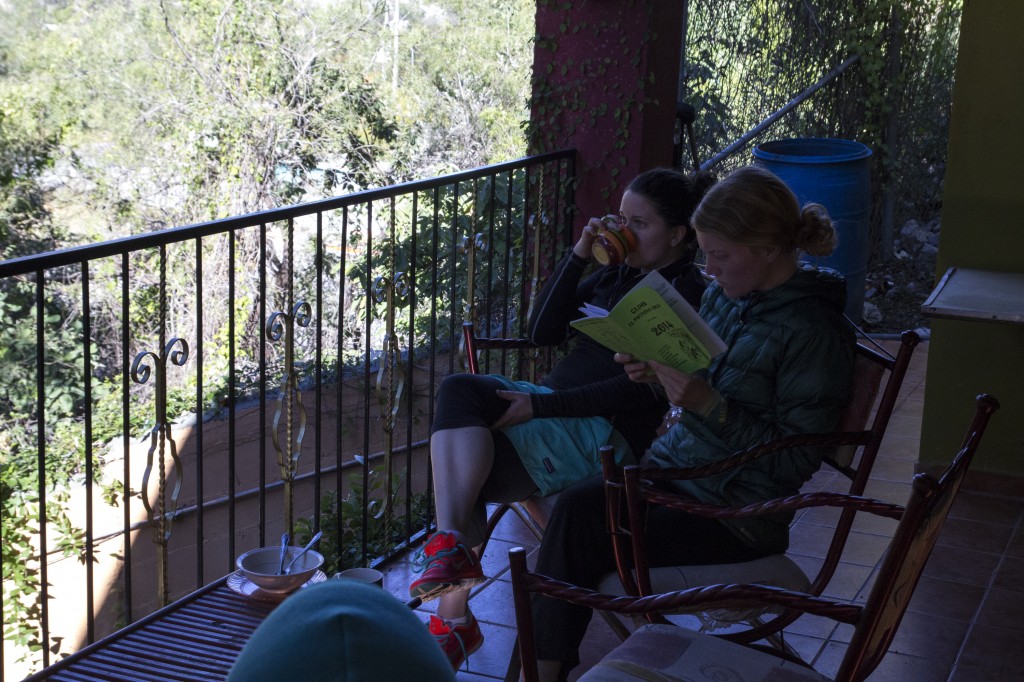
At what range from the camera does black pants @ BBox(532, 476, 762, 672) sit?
1849 millimetres

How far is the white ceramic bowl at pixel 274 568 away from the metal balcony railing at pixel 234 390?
27 cm

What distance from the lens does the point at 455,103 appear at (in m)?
10.6

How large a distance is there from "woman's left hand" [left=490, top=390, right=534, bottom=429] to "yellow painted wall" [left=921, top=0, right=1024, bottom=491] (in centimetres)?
178

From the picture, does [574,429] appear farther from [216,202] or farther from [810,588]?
[216,202]

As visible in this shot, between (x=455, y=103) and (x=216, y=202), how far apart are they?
9.22ft

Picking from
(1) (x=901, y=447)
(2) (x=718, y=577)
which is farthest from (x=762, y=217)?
(1) (x=901, y=447)

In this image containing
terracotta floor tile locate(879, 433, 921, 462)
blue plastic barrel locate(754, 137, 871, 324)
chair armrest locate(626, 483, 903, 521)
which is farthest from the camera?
blue plastic barrel locate(754, 137, 871, 324)

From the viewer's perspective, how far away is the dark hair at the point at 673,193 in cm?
244

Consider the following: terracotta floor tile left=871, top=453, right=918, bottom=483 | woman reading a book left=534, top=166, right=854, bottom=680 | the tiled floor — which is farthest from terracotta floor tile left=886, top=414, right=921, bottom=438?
woman reading a book left=534, top=166, right=854, bottom=680

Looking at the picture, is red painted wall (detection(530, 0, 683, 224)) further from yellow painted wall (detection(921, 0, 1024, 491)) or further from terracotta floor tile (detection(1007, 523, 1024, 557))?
terracotta floor tile (detection(1007, 523, 1024, 557))

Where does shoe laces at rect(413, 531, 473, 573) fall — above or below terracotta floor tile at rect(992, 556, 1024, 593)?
above

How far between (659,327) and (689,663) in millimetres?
664

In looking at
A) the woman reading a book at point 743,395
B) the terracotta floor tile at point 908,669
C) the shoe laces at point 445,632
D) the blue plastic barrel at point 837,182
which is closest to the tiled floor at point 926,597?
the terracotta floor tile at point 908,669

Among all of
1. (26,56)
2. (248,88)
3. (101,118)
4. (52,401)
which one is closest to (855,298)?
(52,401)
